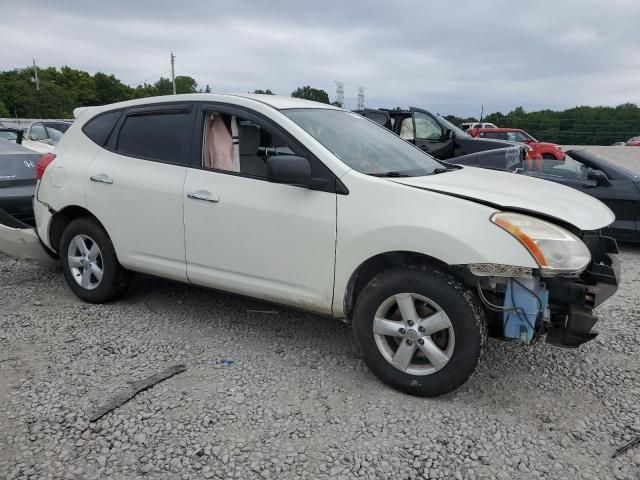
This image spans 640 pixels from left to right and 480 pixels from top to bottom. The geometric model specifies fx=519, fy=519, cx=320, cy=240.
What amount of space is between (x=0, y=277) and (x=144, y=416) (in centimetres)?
344

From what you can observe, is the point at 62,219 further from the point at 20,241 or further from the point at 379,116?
the point at 379,116

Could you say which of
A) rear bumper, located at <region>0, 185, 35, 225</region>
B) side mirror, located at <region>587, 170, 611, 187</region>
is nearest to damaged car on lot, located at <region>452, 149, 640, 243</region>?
side mirror, located at <region>587, 170, 611, 187</region>

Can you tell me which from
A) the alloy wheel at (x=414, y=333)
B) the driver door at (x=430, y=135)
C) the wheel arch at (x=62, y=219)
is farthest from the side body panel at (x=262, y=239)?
the driver door at (x=430, y=135)

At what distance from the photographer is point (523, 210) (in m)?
2.83

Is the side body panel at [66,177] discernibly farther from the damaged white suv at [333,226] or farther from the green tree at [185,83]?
the green tree at [185,83]

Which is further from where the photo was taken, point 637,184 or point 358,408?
point 637,184

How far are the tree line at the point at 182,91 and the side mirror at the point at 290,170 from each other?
74.1 inches

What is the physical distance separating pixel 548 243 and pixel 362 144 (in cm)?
151

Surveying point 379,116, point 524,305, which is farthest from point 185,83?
point 524,305

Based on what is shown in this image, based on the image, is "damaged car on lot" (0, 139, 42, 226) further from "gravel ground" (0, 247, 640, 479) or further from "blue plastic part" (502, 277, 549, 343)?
"blue plastic part" (502, 277, 549, 343)

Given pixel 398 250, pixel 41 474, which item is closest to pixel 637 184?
pixel 398 250

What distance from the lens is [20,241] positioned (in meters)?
4.71

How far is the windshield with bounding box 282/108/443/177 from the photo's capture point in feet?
11.2

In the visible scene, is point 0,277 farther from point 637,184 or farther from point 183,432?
point 637,184
